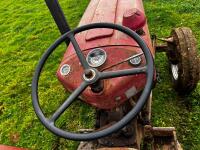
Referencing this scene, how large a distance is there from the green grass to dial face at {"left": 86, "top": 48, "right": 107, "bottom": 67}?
4.50 feet

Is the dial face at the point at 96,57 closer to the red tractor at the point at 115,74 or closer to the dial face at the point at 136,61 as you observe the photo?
the red tractor at the point at 115,74

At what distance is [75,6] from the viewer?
7066mm

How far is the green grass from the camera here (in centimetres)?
379

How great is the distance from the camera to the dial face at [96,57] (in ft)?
8.32

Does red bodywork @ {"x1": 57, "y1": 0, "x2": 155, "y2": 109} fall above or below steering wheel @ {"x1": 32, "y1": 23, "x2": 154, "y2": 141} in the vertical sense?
below

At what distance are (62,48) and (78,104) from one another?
160 cm

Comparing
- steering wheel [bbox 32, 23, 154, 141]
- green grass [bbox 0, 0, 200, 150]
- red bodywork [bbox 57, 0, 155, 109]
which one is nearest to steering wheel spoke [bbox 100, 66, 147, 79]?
steering wheel [bbox 32, 23, 154, 141]

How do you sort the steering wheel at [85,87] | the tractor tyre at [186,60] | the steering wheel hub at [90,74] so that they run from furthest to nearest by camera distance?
the tractor tyre at [186,60] → the steering wheel hub at [90,74] → the steering wheel at [85,87]

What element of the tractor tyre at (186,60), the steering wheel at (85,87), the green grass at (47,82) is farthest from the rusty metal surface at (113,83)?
the green grass at (47,82)

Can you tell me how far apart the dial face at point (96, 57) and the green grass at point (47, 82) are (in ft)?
4.50

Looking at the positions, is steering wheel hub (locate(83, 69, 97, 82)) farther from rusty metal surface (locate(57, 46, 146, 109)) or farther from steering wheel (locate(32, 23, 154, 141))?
rusty metal surface (locate(57, 46, 146, 109))

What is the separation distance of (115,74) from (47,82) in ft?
9.07

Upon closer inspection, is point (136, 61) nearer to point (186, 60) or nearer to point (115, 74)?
point (115, 74)

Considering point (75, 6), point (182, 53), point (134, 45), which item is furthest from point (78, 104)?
point (75, 6)
